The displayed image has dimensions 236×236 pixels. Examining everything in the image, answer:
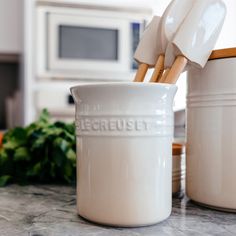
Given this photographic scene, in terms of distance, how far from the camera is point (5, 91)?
2479 millimetres

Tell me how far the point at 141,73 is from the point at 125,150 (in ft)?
0.45

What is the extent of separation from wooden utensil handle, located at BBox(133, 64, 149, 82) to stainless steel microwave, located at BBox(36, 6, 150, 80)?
141 centimetres

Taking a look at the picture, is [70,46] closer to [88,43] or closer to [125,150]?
[88,43]

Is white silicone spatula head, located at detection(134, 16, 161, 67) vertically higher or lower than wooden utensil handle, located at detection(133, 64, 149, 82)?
higher

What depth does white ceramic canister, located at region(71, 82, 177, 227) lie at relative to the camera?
0.38 m

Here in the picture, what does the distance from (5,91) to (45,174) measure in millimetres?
1962

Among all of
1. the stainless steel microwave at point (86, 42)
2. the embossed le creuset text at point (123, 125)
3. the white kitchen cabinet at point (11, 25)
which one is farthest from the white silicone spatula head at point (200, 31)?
the white kitchen cabinet at point (11, 25)

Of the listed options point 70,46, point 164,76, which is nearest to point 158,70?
point 164,76

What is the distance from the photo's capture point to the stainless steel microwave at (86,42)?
1.86m

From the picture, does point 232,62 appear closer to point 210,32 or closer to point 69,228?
point 210,32

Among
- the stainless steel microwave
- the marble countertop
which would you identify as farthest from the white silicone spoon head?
the stainless steel microwave

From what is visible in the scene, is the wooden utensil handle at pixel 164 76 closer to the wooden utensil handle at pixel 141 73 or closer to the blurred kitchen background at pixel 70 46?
the wooden utensil handle at pixel 141 73

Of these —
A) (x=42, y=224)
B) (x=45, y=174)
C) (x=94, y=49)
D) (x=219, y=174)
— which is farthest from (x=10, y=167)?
(x=94, y=49)

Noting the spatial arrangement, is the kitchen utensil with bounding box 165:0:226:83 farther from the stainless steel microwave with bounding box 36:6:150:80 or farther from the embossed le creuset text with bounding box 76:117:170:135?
the stainless steel microwave with bounding box 36:6:150:80
